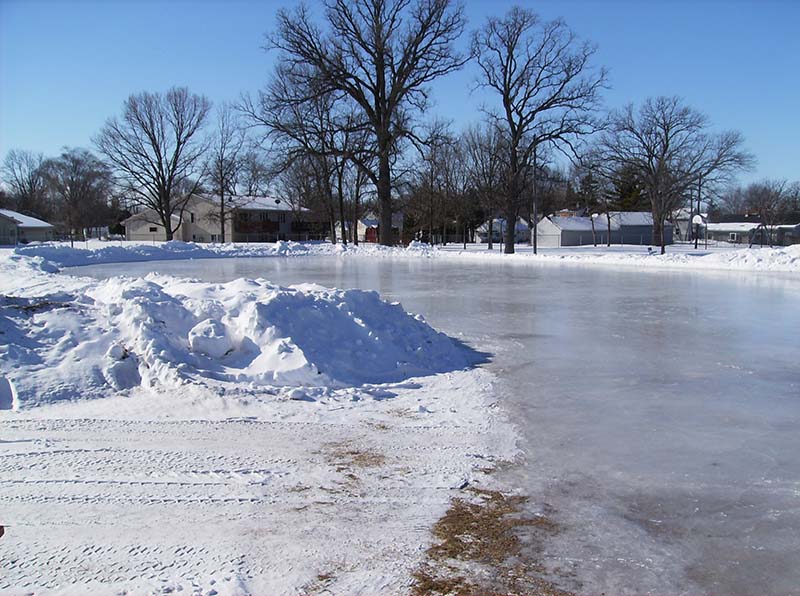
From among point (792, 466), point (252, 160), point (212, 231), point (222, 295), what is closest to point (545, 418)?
point (792, 466)

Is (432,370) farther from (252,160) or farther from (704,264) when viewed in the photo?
(252,160)

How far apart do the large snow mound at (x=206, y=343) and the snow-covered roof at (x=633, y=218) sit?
80.2 meters

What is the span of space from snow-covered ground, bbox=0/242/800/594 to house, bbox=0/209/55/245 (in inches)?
2242

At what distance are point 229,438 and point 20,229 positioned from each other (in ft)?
242

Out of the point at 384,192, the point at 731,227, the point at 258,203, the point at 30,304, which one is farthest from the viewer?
the point at 731,227

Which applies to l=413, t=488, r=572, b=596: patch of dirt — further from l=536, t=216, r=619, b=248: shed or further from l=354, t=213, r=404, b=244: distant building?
l=354, t=213, r=404, b=244: distant building

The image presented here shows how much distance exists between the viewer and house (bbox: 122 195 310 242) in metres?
83.9

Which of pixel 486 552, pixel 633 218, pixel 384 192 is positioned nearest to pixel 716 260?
pixel 384 192

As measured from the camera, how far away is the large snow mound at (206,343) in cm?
747

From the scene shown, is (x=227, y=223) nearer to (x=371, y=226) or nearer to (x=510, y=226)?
(x=371, y=226)

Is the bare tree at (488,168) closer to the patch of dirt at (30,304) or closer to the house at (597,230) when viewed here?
the house at (597,230)

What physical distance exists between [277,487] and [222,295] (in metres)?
5.76

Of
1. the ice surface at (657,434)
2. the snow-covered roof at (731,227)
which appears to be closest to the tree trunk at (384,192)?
the ice surface at (657,434)

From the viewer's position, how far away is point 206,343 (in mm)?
8375
